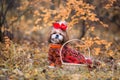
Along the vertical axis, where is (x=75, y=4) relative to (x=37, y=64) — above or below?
above

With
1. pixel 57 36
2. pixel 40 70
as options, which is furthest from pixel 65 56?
pixel 40 70

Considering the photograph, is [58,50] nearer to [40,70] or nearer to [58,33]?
[58,33]

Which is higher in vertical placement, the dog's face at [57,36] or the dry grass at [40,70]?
the dog's face at [57,36]

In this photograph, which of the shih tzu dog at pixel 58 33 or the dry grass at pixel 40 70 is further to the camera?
the shih tzu dog at pixel 58 33

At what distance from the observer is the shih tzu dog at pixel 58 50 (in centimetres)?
665

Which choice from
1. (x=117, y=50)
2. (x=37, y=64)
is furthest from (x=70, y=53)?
(x=117, y=50)

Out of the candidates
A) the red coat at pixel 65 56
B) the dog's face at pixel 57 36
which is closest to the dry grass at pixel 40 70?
the red coat at pixel 65 56

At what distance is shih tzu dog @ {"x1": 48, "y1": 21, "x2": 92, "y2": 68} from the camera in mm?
6648

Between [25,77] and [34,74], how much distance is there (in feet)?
0.62

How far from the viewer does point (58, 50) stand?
6.66 metres

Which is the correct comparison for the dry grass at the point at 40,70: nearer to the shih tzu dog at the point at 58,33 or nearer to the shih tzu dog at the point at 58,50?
the shih tzu dog at the point at 58,50

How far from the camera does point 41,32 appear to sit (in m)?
17.0


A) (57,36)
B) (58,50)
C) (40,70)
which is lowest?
(40,70)

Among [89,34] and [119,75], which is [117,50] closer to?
[89,34]
